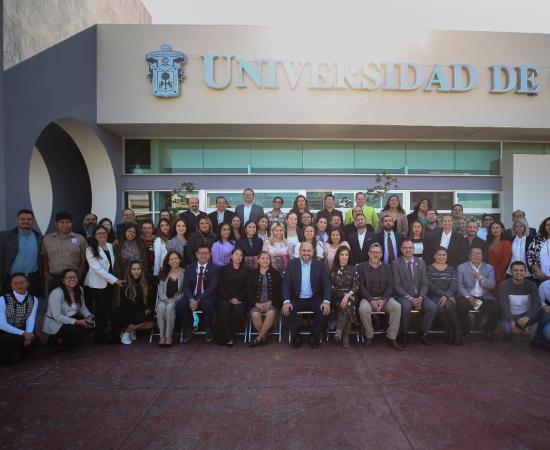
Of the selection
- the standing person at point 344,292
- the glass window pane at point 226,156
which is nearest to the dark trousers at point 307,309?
the standing person at point 344,292

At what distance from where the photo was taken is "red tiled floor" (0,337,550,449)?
2.76 m

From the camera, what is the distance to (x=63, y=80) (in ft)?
26.5

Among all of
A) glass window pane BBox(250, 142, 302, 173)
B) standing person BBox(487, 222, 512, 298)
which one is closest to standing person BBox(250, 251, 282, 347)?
standing person BBox(487, 222, 512, 298)

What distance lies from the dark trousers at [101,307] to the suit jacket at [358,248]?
364cm

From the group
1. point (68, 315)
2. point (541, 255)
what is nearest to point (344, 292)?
point (541, 255)

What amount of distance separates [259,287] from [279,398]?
191 centimetres

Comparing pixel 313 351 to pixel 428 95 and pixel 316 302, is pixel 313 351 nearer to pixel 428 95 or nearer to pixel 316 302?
pixel 316 302

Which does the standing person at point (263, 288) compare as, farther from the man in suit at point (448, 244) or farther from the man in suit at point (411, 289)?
the man in suit at point (448, 244)

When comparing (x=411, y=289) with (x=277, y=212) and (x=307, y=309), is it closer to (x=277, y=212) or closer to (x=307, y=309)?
(x=307, y=309)

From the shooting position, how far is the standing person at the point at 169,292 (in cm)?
488

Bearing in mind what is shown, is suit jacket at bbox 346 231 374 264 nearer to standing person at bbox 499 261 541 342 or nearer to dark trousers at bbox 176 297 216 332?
standing person at bbox 499 261 541 342

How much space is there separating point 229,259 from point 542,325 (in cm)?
430

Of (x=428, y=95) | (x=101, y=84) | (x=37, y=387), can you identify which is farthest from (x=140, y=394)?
(x=428, y=95)

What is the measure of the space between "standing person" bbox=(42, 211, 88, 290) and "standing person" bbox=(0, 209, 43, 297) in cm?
16
